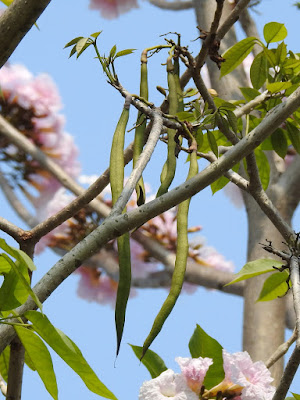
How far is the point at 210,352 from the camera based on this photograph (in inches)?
29.4

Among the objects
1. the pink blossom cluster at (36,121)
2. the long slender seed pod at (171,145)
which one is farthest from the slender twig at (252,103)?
the pink blossom cluster at (36,121)

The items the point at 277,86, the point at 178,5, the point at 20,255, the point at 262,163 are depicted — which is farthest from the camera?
the point at 178,5

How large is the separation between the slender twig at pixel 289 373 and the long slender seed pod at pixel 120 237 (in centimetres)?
14

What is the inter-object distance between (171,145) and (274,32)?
0.96 feet

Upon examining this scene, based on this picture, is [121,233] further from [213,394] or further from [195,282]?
[195,282]

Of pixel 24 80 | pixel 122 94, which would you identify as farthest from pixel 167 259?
pixel 122 94

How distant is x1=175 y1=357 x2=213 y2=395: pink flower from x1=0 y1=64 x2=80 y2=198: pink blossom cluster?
162 cm

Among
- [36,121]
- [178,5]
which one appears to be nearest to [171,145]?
[36,121]

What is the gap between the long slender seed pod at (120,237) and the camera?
53 centimetres

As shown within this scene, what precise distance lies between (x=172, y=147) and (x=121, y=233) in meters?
0.14

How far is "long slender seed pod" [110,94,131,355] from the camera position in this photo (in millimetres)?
534

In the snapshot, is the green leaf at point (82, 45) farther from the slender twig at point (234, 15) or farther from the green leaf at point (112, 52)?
the slender twig at point (234, 15)

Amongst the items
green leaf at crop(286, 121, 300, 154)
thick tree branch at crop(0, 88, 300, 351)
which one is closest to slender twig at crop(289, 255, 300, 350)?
thick tree branch at crop(0, 88, 300, 351)

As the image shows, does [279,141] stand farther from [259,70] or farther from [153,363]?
[153,363]
